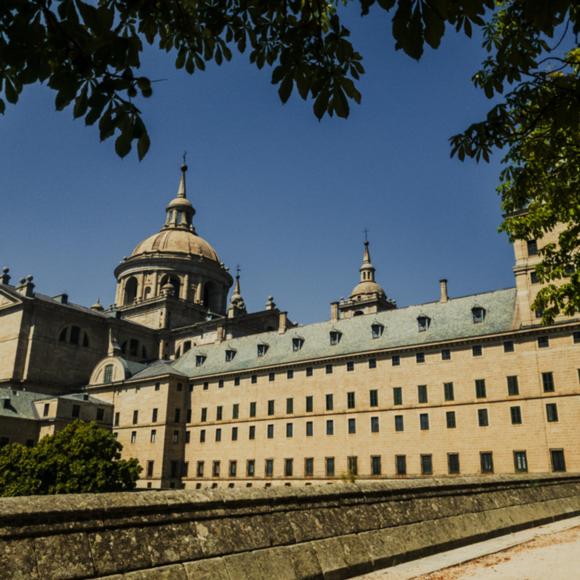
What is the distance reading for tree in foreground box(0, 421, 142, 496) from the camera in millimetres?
41219

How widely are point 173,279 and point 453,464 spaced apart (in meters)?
56.9

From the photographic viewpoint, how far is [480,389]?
4650cm

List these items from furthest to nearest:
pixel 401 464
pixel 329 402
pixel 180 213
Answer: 1. pixel 180 213
2. pixel 329 402
3. pixel 401 464

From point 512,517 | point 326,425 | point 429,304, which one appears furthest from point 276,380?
point 512,517

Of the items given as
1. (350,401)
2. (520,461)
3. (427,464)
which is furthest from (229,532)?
(350,401)

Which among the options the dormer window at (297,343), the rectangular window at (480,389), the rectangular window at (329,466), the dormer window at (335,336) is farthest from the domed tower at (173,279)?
the rectangular window at (480,389)

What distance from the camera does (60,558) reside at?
4.43 metres

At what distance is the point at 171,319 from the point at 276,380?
30.1 meters

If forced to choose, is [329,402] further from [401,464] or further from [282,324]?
[282,324]

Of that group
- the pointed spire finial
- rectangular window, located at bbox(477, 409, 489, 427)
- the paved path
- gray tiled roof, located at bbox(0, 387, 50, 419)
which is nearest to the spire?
the pointed spire finial

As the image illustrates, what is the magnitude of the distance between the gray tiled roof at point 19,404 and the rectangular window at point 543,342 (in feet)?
164

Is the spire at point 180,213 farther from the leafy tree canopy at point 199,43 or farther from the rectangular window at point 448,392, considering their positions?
the leafy tree canopy at point 199,43

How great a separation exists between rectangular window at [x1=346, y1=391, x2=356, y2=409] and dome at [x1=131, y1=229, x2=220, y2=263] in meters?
47.1

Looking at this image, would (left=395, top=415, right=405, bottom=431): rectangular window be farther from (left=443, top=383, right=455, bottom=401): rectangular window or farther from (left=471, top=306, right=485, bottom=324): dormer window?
(left=471, top=306, right=485, bottom=324): dormer window
